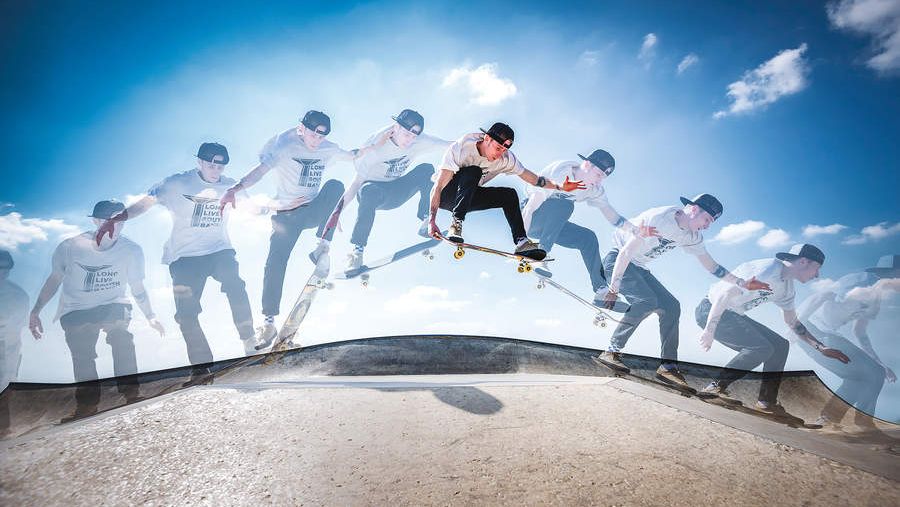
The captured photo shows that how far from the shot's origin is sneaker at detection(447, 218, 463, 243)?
17.0ft

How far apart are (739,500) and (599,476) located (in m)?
0.95

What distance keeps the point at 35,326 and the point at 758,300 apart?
19075 millimetres

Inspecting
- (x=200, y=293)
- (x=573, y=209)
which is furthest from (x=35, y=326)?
(x=573, y=209)

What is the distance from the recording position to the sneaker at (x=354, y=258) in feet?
34.1

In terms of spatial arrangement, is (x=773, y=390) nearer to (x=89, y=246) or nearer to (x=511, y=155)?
(x=511, y=155)

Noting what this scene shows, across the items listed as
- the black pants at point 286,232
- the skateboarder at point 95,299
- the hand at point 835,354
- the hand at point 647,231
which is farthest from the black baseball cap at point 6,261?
the hand at point 835,354

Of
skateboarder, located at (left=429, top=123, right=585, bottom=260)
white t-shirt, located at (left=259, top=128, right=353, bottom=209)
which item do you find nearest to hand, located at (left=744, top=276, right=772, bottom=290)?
skateboarder, located at (left=429, top=123, right=585, bottom=260)

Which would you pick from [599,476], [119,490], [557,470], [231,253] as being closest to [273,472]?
[119,490]

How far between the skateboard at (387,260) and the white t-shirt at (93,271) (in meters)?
5.48

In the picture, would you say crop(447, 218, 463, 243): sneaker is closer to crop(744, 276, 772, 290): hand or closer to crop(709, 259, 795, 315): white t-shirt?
crop(709, 259, 795, 315): white t-shirt

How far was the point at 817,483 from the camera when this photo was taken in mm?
2754

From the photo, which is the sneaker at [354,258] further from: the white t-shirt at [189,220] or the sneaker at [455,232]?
the sneaker at [455,232]

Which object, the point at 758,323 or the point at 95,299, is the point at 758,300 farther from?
the point at 95,299

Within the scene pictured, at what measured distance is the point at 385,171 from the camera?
1066cm
